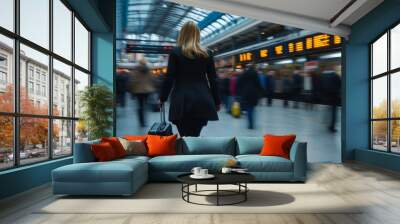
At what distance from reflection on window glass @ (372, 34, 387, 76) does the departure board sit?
32.4 inches

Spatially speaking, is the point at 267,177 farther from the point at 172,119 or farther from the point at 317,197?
the point at 172,119

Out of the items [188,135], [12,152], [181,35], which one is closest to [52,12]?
[181,35]

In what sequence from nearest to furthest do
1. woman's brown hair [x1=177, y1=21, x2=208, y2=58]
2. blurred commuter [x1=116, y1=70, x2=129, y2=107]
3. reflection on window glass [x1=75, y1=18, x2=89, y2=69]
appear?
woman's brown hair [x1=177, y1=21, x2=208, y2=58] < reflection on window glass [x1=75, y1=18, x2=89, y2=69] < blurred commuter [x1=116, y1=70, x2=129, y2=107]

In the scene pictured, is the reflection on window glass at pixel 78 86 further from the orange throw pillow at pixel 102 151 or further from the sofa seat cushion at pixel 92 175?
the sofa seat cushion at pixel 92 175

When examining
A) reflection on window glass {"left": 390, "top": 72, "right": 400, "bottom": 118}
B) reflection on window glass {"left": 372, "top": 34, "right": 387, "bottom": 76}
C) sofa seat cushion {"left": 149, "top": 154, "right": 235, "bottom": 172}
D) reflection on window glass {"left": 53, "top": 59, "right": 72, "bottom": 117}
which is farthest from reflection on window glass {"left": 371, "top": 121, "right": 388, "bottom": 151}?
reflection on window glass {"left": 53, "top": 59, "right": 72, "bottom": 117}

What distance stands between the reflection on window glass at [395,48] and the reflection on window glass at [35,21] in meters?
6.83

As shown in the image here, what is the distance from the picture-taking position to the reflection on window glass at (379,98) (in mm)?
8539

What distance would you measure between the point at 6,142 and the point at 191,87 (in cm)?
305

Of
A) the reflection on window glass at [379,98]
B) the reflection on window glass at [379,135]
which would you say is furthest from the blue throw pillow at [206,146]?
the reflection on window glass at [379,98]

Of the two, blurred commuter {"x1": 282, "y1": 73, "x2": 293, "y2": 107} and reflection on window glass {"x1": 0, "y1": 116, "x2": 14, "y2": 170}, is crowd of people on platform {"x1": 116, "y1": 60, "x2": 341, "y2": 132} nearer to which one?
blurred commuter {"x1": 282, "y1": 73, "x2": 293, "y2": 107}

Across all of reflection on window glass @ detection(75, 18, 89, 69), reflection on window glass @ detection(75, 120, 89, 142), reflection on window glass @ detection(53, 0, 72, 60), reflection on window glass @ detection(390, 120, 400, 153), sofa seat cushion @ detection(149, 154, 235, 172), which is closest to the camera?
sofa seat cushion @ detection(149, 154, 235, 172)

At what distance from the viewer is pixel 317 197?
4.73 meters

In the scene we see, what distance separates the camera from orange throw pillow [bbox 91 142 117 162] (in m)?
5.51

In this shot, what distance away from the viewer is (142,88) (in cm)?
930
